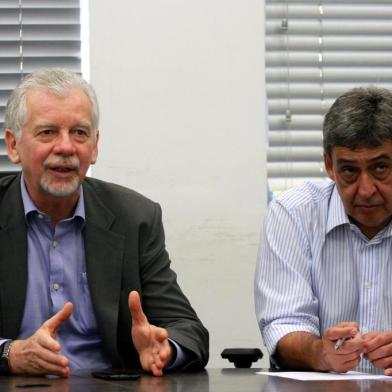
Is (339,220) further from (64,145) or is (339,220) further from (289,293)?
(64,145)

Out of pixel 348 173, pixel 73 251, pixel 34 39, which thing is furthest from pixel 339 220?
pixel 34 39

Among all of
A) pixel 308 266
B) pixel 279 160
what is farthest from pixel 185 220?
pixel 308 266

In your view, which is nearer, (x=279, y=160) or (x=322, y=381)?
(x=322, y=381)

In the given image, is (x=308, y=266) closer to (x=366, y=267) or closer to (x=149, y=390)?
(x=366, y=267)

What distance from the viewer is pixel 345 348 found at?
2438 millimetres

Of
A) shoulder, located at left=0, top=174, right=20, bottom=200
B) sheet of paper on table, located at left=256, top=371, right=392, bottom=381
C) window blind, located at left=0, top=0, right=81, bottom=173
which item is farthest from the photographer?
window blind, located at left=0, top=0, right=81, bottom=173

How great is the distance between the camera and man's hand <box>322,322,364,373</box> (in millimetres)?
2436

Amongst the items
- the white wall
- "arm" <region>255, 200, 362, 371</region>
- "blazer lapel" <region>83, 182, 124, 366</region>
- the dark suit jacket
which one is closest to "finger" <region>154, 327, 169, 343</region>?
the dark suit jacket

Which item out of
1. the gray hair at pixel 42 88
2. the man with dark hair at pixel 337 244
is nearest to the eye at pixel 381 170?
the man with dark hair at pixel 337 244

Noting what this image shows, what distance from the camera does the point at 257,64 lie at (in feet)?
12.5

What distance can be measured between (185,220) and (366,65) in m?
1.10

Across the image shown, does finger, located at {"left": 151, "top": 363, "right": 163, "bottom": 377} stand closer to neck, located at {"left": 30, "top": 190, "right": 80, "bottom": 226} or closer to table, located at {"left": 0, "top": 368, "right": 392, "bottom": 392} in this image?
table, located at {"left": 0, "top": 368, "right": 392, "bottom": 392}

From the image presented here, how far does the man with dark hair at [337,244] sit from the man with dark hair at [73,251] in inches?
10.7

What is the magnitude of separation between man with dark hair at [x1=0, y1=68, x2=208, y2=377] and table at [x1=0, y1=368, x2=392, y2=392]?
0.38 meters
